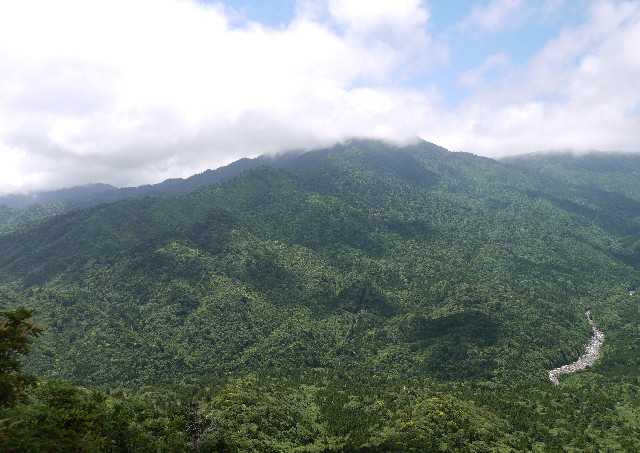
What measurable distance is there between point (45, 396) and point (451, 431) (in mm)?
93662

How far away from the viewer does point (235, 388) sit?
114 m

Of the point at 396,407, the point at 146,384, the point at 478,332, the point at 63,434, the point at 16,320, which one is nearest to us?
the point at 63,434

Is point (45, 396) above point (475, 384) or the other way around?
above

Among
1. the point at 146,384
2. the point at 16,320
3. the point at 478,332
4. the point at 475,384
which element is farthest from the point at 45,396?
the point at 478,332

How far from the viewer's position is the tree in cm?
3312

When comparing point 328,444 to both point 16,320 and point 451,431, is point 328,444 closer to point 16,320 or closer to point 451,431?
point 451,431

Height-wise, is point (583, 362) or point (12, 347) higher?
point (12, 347)

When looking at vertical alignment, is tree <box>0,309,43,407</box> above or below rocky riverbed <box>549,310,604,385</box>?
above

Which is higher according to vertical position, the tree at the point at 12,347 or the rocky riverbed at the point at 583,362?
the tree at the point at 12,347

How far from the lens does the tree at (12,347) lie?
3312 cm

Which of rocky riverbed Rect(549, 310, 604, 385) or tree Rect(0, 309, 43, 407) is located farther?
rocky riverbed Rect(549, 310, 604, 385)

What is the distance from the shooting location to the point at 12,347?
33750 mm

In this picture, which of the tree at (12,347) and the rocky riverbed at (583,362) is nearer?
the tree at (12,347)

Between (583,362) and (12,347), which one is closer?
(12,347)
